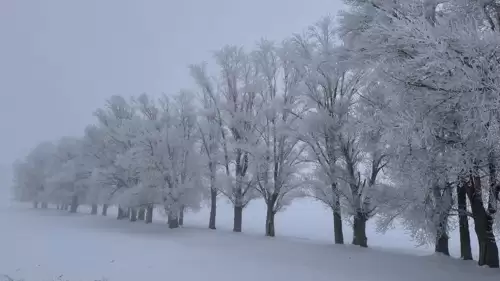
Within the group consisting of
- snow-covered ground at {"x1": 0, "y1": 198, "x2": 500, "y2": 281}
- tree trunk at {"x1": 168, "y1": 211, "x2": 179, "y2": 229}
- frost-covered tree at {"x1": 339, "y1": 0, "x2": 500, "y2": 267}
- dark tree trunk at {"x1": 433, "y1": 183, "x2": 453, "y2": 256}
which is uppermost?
frost-covered tree at {"x1": 339, "y1": 0, "x2": 500, "y2": 267}

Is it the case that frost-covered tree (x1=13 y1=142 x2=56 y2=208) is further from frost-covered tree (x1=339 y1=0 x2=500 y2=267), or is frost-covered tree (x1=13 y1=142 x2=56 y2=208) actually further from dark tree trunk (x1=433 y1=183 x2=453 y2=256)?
frost-covered tree (x1=339 y1=0 x2=500 y2=267)

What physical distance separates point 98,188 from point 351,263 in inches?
1442

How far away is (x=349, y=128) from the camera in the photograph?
16.4 m

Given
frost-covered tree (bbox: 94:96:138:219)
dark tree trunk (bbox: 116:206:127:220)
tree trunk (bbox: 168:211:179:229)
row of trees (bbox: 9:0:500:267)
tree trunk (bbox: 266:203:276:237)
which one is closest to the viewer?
row of trees (bbox: 9:0:500:267)

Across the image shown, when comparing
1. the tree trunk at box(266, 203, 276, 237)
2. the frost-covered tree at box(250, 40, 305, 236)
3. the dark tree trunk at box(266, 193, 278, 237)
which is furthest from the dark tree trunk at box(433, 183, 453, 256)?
the tree trunk at box(266, 203, 276, 237)

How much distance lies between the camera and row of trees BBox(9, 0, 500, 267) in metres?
8.50

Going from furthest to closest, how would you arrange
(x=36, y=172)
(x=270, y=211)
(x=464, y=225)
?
(x=36, y=172) < (x=270, y=211) < (x=464, y=225)

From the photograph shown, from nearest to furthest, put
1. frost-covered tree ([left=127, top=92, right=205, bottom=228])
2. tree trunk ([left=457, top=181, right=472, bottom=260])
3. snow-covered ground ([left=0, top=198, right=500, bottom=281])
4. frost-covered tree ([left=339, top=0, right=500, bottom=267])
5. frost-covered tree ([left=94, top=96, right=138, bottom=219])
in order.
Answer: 1. frost-covered tree ([left=339, top=0, right=500, bottom=267])
2. snow-covered ground ([left=0, top=198, right=500, bottom=281])
3. tree trunk ([left=457, top=181, right=472, bottom=260])
4. frost-covered tree ([left=127, top=92, right=205, bottom=228])
5. frost-covered tree ([left=94, top=96, right=138, bottom=219])

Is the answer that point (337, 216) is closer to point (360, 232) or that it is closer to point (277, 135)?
point (360, 232)

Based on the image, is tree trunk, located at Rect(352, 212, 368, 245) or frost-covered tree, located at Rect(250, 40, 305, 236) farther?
frost-covered tree, located at Rect(250, 40, 305, 236)

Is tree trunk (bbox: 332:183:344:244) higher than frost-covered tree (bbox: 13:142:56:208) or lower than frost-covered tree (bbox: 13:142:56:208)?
lower

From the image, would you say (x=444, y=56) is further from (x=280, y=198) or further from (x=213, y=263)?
(x=280, y=198)

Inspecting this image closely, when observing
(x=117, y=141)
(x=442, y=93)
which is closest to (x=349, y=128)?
(x=442, y=93)

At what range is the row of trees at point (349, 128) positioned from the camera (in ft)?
27.9
